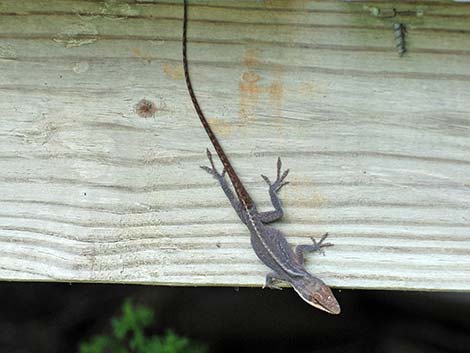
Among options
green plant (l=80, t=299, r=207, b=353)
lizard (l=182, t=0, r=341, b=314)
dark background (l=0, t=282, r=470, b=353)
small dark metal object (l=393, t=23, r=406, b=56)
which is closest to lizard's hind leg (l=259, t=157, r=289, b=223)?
lizard (l=182, t=0, r=341, b=314)

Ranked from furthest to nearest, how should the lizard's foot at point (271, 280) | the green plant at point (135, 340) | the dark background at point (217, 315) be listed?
the dark background at point (217, 315)
the green plant at point (135, 340)
the lizard's foot at point (271, 280)

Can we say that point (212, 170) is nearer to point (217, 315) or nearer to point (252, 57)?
point (252, 57)

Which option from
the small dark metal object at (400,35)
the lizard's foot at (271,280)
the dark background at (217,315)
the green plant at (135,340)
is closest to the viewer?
the small dark metal object at (400,35)

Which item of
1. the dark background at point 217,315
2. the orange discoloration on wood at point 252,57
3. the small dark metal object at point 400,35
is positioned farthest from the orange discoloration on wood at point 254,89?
the dark background at point 217,315

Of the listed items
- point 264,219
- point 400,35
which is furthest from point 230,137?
point 400,35

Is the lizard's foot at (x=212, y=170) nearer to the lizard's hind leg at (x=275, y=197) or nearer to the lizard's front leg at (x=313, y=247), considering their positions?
the lizard's hind leg at (x=275, y=197)

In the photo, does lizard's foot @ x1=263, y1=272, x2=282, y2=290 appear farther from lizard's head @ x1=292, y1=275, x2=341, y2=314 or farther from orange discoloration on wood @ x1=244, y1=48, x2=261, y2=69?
orange discoloration on wood @ x1=244, y1=48, x2=261, y2=69

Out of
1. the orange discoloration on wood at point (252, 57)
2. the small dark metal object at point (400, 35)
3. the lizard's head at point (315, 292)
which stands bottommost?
the lizard's head at point (315, 292)

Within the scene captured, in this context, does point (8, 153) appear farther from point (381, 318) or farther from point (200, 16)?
point (381, 318)
